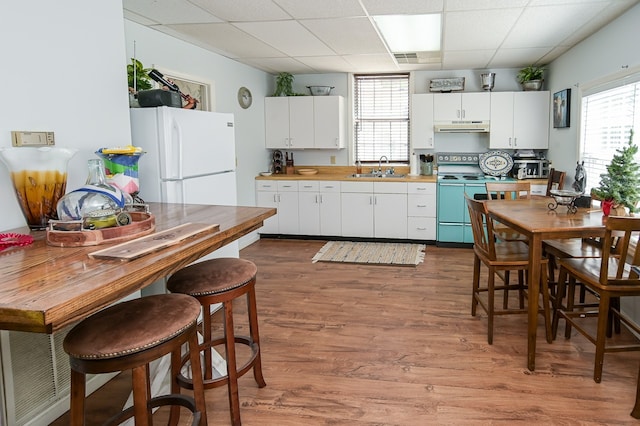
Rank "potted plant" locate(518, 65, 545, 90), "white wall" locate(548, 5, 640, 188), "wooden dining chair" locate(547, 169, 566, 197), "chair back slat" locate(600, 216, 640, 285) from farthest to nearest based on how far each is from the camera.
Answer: "potted plant" locate(518, 65, 545, 90)
"wooden dining chair" locate(547, 169, 566, 197)
"white wall" locate(548, 5, 640, 188)
"chair back slat" locate(600, 216, 640, 285)

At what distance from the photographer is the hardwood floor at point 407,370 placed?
7.76ft

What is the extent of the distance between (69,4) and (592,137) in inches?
165

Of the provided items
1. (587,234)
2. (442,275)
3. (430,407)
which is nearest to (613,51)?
(587,234)

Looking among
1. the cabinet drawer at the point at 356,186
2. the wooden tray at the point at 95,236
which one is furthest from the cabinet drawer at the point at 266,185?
the wooden tray at the point at 95,236

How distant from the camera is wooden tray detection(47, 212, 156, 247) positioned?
5.60 feet

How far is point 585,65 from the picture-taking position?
4512 millimetres

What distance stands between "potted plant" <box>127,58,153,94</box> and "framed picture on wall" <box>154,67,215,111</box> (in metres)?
1.06

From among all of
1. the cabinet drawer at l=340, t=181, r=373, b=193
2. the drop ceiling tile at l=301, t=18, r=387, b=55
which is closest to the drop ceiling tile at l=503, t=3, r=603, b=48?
the drop ceiling tile at l=301, t=18, r=387, b=55

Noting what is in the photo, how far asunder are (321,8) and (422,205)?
10.2 ft

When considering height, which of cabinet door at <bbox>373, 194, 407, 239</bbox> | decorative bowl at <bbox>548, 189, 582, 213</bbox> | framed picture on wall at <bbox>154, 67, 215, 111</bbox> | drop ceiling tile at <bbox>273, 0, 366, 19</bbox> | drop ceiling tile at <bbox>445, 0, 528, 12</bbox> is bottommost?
cabinet door at <bbox>373, 194, 407, 239</bbox>

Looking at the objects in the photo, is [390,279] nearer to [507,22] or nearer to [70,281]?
[507,22]

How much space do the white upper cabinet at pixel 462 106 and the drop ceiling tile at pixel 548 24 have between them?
123cm

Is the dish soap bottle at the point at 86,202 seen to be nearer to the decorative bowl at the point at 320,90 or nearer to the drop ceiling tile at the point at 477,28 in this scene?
the drop ceiling tile at the point at 477,28

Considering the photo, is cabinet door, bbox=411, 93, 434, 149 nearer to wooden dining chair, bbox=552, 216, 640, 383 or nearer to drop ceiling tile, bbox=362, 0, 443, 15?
drop ceiling tile, bbox=362, 0, 443, 15
